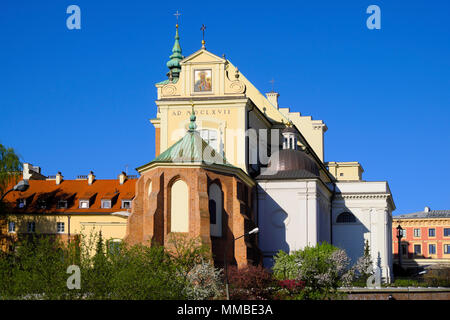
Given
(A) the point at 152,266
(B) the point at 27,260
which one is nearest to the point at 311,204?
(A) the point at 152,266

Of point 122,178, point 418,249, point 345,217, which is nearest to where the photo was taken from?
point 345,217

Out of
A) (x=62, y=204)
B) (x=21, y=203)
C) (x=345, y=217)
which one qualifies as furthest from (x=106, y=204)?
(x=345, y=217)

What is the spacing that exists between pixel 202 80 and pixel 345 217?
22212 mm

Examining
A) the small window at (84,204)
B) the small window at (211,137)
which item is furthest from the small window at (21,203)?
the small window at (211,137)

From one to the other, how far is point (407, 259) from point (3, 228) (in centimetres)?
6872

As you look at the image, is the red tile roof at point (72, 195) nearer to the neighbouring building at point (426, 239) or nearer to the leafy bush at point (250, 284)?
the leafy bush at point (250, 284)

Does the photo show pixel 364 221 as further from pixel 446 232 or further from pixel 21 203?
pixel 446 232

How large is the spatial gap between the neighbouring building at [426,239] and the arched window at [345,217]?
1785 inches

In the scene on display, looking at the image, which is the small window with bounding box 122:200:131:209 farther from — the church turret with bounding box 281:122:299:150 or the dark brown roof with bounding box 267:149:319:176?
the church turret with bounding box 281:122:299:150

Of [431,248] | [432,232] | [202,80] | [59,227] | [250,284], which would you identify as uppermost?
[202,80]

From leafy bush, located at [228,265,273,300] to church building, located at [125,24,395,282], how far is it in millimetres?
4754

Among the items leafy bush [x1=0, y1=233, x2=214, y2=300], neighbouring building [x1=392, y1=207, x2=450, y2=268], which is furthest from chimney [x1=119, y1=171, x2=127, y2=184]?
neighbouring building [x1=392, y1=207, x2=450, y2=268]

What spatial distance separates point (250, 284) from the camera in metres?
55.8
